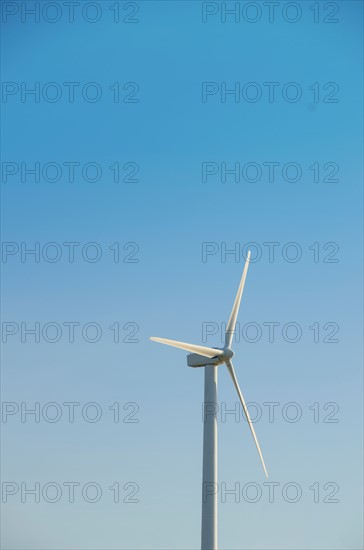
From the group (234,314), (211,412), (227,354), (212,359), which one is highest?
(234,314)

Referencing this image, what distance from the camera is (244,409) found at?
58.4 m

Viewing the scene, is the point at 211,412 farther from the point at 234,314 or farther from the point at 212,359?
the point at 234,314

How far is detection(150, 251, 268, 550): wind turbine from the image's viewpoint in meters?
56.3

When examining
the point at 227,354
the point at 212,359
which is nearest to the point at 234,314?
the point at 227,354

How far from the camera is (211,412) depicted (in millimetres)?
57750

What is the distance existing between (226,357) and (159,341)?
17.0ft

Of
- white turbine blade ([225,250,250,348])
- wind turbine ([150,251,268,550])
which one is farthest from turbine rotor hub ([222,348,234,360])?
white turbine blade ([225,250,250,348])

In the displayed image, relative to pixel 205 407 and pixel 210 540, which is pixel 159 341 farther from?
pixel 210 540

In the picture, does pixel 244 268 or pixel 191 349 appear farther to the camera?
pixel 244 268

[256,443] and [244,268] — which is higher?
[244,268]

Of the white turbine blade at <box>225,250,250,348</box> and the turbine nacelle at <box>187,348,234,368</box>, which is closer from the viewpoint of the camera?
the turbine nacelle at <box>187,348,234,368</box>

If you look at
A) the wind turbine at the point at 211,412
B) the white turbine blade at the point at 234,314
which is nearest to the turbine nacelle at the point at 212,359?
the wind turbine at the point at 211,412

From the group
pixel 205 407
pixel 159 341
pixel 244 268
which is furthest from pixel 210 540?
pixel 244 268

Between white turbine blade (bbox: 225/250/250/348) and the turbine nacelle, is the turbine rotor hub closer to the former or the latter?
the turbine nacelle
